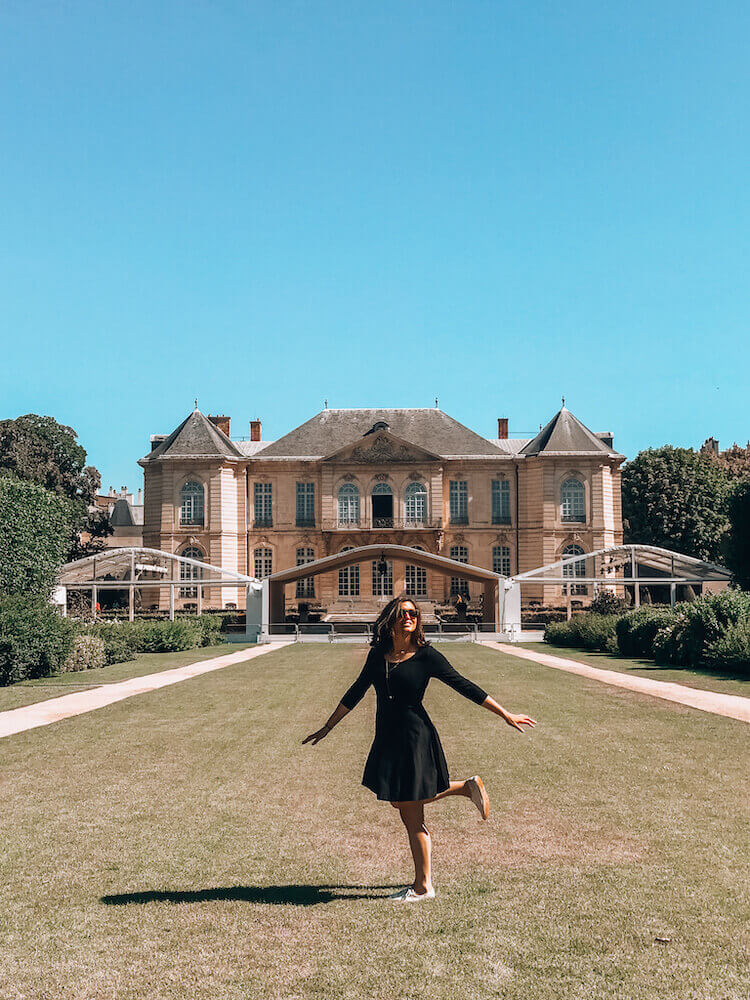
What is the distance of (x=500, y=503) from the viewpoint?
55.9 m

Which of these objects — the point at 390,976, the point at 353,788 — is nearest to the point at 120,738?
the point at 353,788

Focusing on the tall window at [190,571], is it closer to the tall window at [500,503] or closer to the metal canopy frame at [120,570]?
the metal canopy frame at [120,570]

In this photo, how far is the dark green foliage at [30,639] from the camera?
64.5 feet

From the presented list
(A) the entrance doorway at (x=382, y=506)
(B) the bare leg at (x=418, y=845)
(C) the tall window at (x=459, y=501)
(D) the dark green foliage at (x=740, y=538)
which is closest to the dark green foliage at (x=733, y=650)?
(B) the bare leg at (x=418, y=845)

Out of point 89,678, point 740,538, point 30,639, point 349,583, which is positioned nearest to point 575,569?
point 349,583

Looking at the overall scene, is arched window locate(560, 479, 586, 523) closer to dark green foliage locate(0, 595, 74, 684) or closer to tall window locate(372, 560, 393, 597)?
tall window locate(372, 560, 393, 597)

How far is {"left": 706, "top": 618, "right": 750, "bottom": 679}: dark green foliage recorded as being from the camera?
19.7m

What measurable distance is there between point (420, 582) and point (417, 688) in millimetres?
50565

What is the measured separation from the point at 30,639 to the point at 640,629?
53.2ft

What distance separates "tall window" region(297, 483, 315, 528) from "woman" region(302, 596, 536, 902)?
5048cm

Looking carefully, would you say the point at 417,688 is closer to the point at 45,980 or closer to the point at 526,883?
the point at 526,883

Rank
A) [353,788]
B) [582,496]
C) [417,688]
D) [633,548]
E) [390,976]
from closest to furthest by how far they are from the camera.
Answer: [390,976] < [417,688] < [353,788] < [633,548] < [582,496]

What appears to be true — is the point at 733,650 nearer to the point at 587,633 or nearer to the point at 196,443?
the point at 587,633

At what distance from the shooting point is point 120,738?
11375 millimetres
